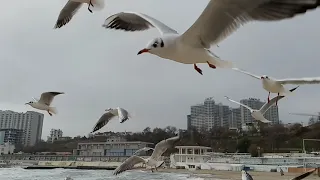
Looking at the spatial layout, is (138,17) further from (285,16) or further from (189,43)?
(285,16)

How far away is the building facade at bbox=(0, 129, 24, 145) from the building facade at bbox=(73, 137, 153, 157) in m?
19.3

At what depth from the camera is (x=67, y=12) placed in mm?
8625

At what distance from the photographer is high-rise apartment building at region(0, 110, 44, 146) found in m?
92.1

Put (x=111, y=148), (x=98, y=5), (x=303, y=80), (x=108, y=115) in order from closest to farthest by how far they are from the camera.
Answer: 1. (x=98, y=5)
2. (x=303, y=80)
3. (x=108, y=115)
4. (x=111, y=148)

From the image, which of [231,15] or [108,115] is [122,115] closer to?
[108,115]

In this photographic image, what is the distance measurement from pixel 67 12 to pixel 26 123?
90.3 m

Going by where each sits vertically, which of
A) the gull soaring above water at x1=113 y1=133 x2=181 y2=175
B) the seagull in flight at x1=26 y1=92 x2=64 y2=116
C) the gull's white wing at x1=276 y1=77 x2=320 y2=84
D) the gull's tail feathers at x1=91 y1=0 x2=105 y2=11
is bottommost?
the gull soaring above water at x1=113 y1=133 x2=181 y2=175

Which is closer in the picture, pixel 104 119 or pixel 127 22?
pixel 127 22

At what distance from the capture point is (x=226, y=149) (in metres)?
56.9

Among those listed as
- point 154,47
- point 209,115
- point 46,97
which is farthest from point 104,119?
point 209,115

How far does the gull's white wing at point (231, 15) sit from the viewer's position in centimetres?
233

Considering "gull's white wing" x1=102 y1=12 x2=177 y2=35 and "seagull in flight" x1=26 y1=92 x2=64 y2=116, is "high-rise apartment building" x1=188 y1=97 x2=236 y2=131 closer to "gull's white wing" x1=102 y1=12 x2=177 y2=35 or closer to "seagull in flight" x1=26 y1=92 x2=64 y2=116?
"seagull in flight" x1=26 y1=92 x2=64 y2=116

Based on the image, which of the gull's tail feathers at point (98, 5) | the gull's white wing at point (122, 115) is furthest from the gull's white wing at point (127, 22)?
the gull's white wing at point (122, 115)

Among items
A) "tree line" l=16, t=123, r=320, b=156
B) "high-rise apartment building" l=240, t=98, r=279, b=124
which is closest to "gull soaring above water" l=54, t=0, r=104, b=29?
"tree line" l=16, t=123, r=320, b=156
